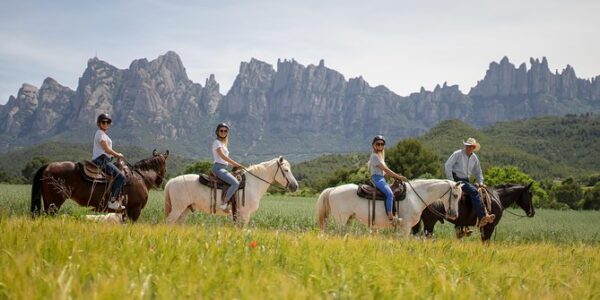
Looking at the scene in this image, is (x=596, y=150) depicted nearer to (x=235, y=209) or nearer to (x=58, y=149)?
(x=235, y=209)

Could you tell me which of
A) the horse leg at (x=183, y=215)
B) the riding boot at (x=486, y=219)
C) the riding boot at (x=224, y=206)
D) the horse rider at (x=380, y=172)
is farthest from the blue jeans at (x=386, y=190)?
the horse leg at (x=183, y=215)

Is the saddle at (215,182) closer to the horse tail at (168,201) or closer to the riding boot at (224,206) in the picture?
the riding boot at (224,206)

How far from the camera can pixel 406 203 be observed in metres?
11.1

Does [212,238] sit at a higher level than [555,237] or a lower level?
higher

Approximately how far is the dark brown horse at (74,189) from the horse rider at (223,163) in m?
2.16

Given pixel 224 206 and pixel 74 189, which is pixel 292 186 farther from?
pixel 74 189

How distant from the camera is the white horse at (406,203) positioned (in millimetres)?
11000

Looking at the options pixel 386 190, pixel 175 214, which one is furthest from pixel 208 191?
pixel 386 190

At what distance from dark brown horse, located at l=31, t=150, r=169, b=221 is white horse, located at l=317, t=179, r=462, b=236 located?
4776 mm

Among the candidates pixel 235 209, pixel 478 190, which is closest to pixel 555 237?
pixel 478 190

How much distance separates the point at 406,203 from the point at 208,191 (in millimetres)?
4833

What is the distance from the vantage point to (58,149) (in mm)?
136000

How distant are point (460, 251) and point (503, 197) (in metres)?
8.15

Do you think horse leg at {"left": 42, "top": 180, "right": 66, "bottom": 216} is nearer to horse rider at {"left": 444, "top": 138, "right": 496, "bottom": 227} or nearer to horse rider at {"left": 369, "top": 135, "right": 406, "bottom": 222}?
horse rider at {"left": 369, "top": 135, "right": 406, "bottom": 222}
